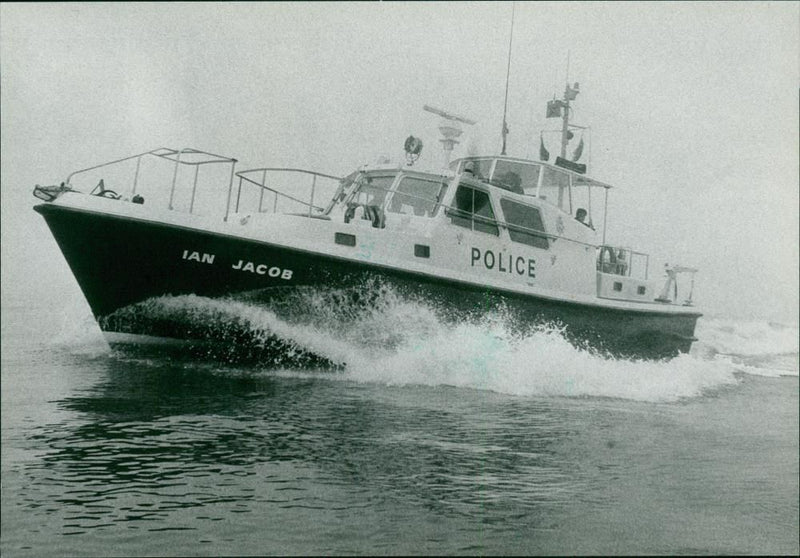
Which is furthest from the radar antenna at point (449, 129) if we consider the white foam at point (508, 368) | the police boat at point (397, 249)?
the white foam at point (508, 368)

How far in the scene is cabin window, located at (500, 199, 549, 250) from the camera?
9484 mm

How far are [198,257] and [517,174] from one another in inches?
235

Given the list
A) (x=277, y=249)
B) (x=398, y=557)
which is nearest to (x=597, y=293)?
(x=277, y=249)

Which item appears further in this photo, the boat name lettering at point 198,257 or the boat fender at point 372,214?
the boat fender at point 372,214

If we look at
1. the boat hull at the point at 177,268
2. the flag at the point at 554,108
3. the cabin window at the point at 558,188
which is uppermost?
the flag at the point at 554,108

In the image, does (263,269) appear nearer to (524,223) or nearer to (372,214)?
(372,214)

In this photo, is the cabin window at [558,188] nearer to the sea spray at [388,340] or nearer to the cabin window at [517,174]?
the cabin window at [517,174]

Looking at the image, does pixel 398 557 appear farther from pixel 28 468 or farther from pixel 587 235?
pixel 587 235

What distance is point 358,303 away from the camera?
7.55 metres

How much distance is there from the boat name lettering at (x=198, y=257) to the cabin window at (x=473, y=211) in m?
3.51

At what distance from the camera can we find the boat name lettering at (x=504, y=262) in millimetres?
8961

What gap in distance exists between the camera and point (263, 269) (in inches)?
A: 283

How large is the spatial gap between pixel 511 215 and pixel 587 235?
2176 mm

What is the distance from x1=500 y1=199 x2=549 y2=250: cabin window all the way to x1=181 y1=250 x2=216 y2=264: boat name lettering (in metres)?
4.57
